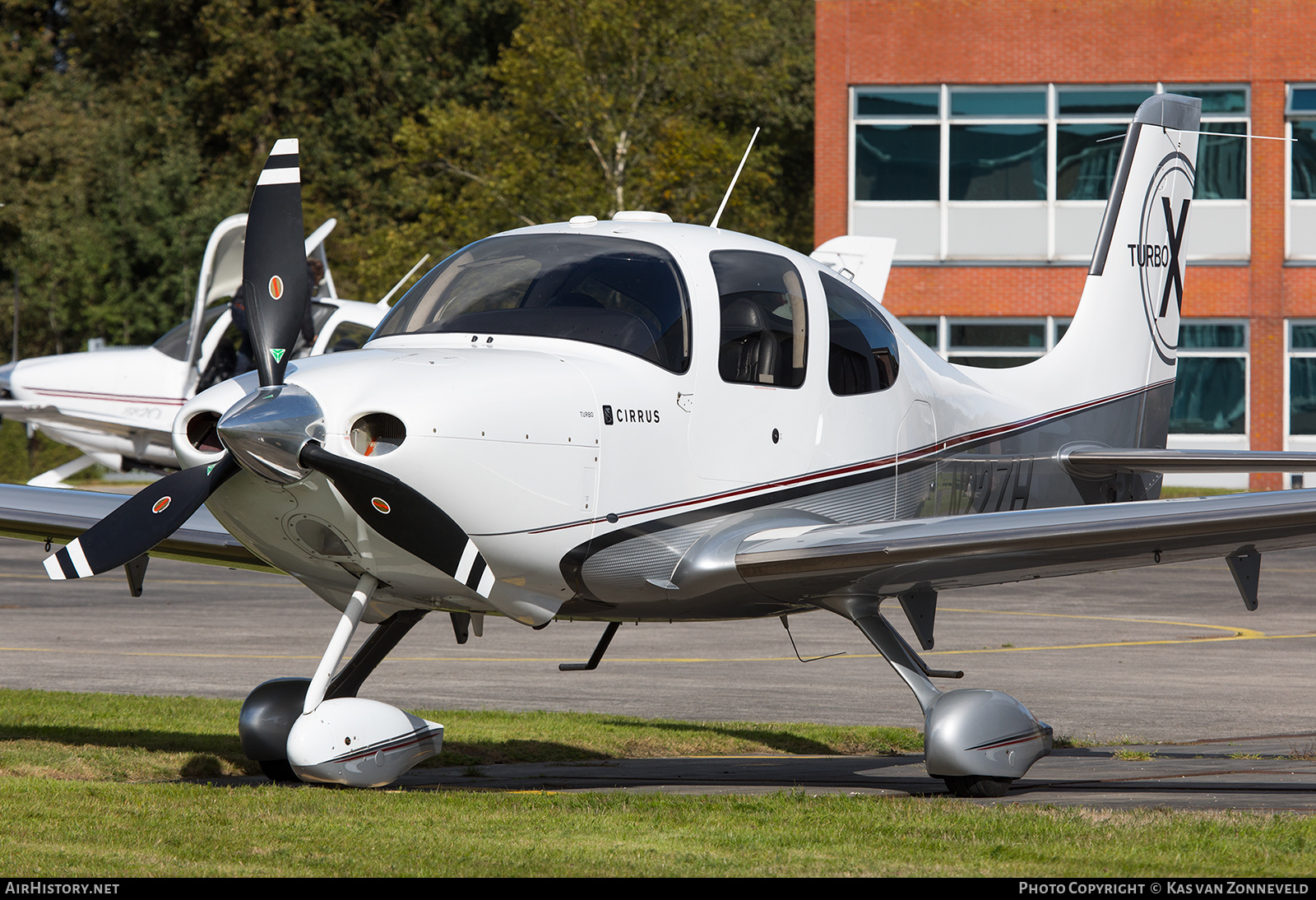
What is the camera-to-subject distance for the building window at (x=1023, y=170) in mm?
33688

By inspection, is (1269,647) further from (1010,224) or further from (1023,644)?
(1010,224)

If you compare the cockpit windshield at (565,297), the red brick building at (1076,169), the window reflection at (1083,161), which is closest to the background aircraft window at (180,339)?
the cockpit windshield at (565,297)

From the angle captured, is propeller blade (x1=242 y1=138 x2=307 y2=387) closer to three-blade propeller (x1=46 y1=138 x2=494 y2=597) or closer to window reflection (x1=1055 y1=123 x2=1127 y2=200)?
three-blade propeller (x1=46 y1=138 x2=494 y2=597)

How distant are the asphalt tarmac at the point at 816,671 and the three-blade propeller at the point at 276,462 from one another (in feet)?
7.33

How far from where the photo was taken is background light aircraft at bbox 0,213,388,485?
63.6 ft

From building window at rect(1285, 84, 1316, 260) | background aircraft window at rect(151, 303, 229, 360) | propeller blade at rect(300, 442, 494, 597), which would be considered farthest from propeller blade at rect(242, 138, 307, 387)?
building window at rect(1285, 84, 1316, 260)

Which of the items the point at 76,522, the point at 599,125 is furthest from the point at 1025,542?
the point at 599,125

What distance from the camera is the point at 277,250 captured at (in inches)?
281

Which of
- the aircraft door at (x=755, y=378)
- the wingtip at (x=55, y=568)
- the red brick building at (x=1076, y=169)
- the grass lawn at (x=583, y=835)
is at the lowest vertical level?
the grass lawn at (x=583, y=835)

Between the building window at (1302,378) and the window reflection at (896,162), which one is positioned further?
the window reflection at (896,162)

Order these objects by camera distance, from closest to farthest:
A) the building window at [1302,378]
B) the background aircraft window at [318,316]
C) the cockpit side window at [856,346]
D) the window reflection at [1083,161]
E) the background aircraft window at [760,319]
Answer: the background aircraft window at [760,319], the cockpit side window at [856,346], the background aircraft window at [318,316], the building window at [1302,378], the window reflection at [1083,161]

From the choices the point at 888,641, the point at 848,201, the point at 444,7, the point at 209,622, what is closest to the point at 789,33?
the point at 444,7

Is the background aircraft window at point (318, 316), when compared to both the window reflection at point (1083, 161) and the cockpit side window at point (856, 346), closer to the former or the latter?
the cockpit side window at point (856, 346)

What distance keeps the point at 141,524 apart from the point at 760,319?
10.6 feet
